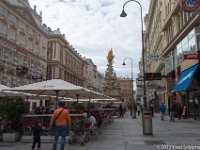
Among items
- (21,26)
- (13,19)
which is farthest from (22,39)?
(13,19)

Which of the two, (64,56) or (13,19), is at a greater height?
(13,19)

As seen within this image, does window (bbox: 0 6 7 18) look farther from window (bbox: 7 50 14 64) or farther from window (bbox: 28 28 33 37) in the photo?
window (bbox: 28 28 33 37)

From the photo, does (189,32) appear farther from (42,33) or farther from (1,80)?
(42,33)

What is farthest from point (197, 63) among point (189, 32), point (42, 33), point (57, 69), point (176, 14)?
point (57, 69)

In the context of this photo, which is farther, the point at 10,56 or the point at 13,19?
the point at 13,19

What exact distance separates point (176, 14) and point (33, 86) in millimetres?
23285

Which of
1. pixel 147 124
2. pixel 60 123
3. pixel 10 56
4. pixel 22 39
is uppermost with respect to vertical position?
pixel 22 39

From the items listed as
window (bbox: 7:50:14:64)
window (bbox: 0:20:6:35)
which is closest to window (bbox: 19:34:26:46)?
window (bbox: 7:50:14:64)

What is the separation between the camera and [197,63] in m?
23.1

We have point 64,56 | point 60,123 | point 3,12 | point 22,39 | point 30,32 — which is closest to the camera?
point 60,123

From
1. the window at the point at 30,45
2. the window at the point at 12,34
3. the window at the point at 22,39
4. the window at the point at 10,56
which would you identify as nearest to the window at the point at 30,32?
the window at the point at 30,45

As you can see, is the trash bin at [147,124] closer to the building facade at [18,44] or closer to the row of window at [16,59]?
the building facade at [18,44]

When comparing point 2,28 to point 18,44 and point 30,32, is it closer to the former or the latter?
point 18,44

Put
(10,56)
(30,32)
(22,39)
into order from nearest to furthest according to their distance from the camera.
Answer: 1. (10,56)
2. (22,39)
3. (30,32)
